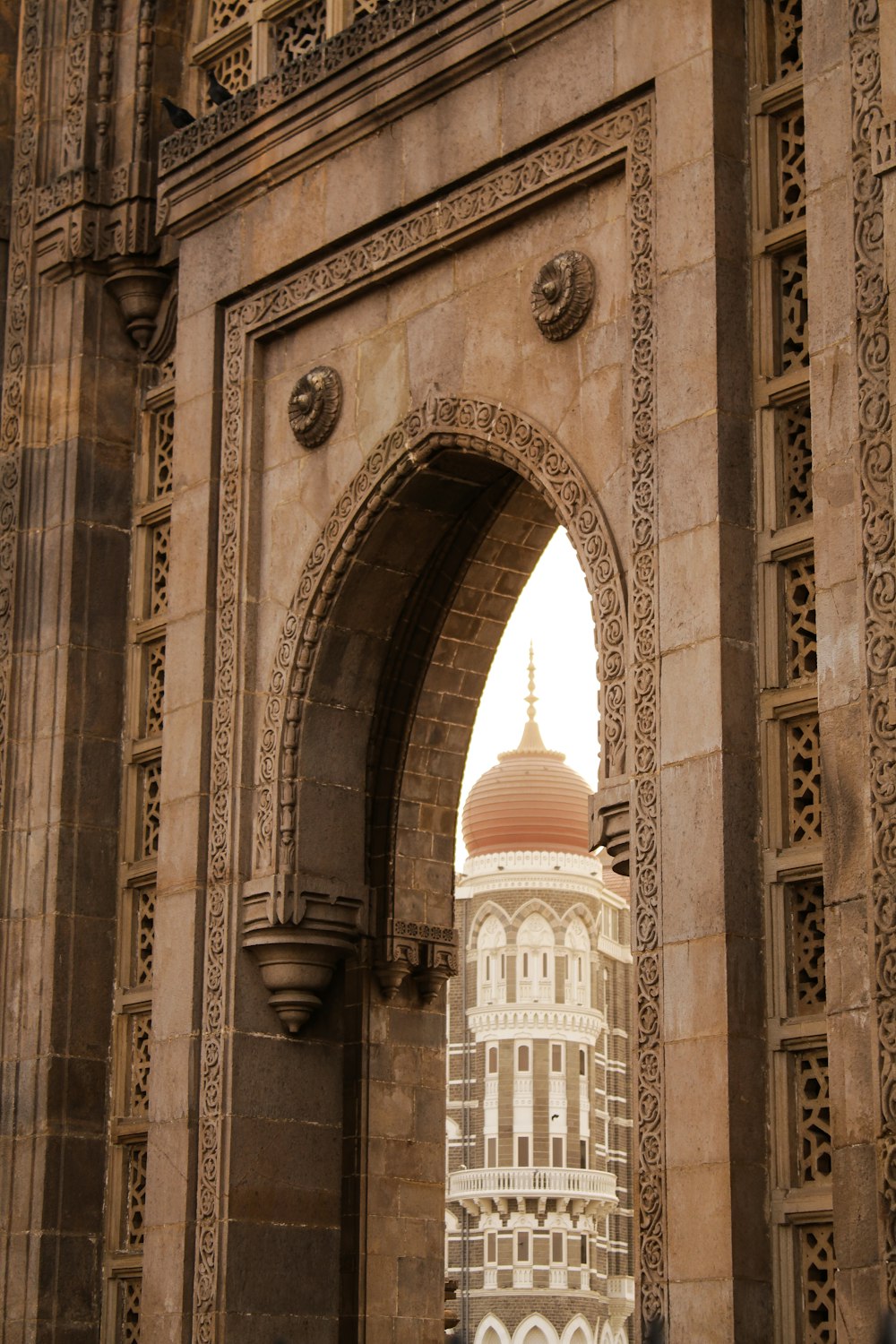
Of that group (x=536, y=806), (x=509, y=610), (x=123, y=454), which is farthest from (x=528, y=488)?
(x=536, y=806)

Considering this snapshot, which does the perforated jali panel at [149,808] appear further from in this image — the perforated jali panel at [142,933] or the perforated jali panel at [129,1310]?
the perforated jali panel at [129,1310]

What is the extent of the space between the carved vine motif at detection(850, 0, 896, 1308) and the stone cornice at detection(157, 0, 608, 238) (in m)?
2.17

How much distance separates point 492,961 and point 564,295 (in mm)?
53431

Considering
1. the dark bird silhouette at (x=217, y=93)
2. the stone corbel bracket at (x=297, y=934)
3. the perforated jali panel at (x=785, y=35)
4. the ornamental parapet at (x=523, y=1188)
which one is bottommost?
the stone corbel bracket at (x=297, y=934)

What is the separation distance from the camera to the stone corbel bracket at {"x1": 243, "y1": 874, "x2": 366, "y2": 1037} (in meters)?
13.4

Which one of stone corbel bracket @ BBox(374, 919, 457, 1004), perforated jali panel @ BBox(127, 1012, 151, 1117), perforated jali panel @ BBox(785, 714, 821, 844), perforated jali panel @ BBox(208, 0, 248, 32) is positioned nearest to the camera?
perforated jali panel @ BBox(785, 714, 821, 844)

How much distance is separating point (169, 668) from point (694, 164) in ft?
15.4

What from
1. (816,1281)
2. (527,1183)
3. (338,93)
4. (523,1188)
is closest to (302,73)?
(338,93)

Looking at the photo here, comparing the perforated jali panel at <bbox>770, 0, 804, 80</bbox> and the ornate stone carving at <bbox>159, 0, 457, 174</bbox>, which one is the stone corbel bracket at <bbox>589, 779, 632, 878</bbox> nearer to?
the perforated jali panel at <bbox>770, 0, 804, 80</bbox>

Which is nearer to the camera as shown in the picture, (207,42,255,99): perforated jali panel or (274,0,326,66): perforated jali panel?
(274,0,326,66): perforated jali panel

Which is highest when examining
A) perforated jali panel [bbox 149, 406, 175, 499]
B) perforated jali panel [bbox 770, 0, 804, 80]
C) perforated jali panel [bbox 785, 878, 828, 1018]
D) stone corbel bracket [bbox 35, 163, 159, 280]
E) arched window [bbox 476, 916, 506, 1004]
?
arched window [bbox 476, 916, 506, 1004]

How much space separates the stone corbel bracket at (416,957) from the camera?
567 inches

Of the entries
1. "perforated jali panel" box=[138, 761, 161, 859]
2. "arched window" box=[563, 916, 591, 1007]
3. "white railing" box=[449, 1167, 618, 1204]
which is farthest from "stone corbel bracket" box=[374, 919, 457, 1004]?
"arched window" box=[563, 916, 591, 1007]

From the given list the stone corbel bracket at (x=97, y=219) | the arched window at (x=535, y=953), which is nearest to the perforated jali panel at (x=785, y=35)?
the stone corbel bracket at (x=97, y=219)
